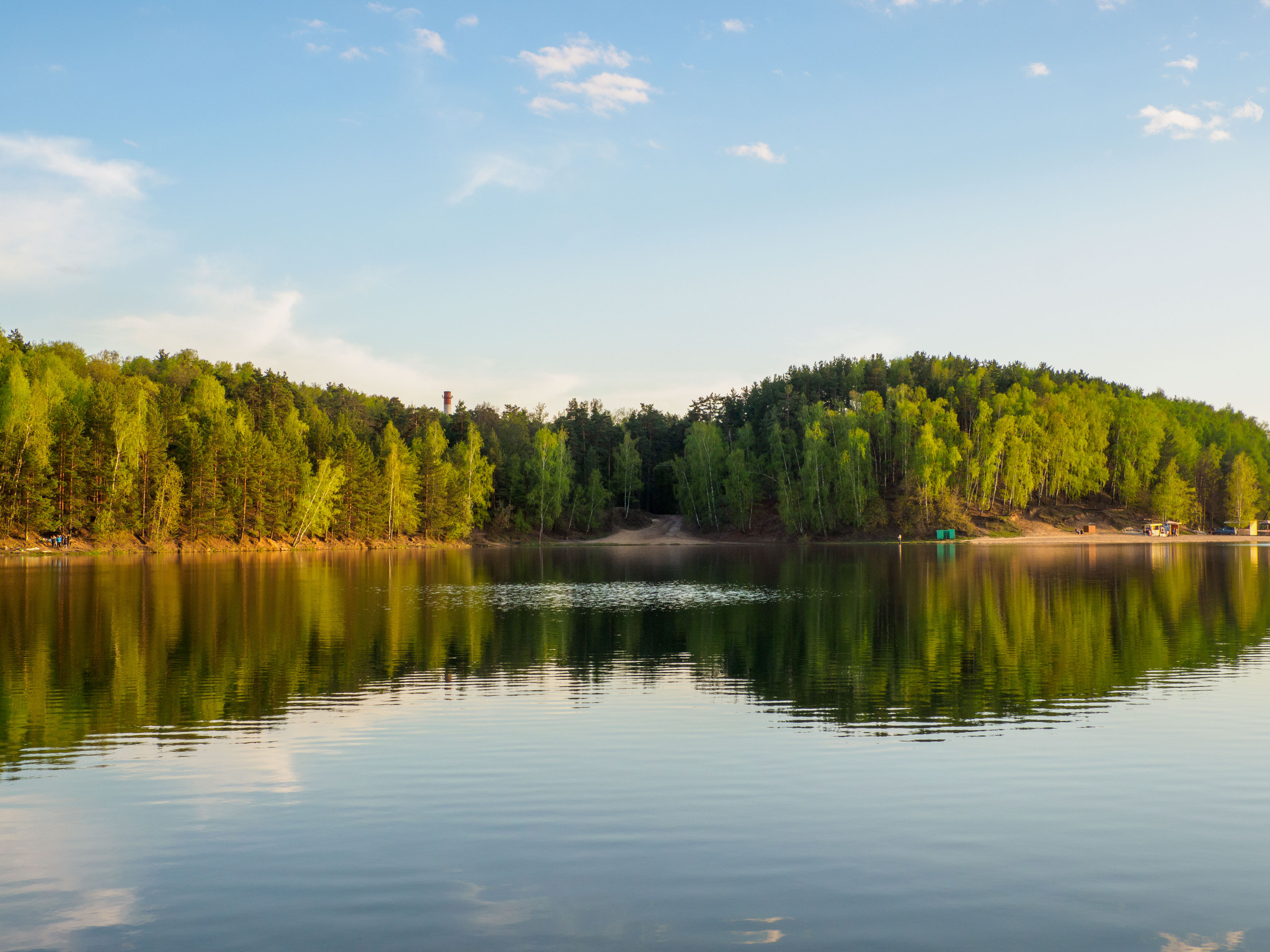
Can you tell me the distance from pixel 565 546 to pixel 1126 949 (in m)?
117

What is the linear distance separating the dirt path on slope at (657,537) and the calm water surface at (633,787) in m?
101

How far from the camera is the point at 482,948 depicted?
7.39 metres

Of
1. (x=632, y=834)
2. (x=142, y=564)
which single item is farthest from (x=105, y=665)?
(x=142, y=564)

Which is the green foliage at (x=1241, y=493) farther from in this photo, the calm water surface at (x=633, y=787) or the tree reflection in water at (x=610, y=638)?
the calm water surface at (x=633, y=787)

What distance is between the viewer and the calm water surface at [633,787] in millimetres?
8016

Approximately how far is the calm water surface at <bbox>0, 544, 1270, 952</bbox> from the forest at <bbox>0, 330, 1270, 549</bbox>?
5683 centimetres

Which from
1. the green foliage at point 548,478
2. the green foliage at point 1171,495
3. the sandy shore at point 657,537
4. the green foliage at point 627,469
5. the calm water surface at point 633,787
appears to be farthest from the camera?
the green foliage at point 627,469

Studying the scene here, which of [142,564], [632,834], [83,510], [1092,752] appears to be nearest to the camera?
[632,834]

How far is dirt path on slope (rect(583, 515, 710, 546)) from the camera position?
131125 millimetres

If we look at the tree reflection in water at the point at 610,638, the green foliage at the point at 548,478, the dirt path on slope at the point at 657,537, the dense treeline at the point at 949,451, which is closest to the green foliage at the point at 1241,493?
the dense treeline at the point at 949,451

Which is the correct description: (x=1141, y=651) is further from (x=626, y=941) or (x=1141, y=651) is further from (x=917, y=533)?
(x=917, y=533)

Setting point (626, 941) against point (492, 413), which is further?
point (492, 413)

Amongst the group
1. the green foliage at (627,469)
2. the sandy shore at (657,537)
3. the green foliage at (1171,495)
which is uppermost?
the green foliage at (627,469)

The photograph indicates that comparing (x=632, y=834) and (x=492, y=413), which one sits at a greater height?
(x=492, y=413)
